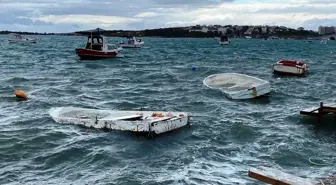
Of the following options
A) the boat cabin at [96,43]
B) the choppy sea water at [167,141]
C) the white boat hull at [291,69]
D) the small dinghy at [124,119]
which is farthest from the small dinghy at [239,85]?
the boat cabin at [96,43]

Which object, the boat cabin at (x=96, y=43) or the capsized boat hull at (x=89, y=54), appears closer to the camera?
the capsized boat hull at (x=89, y=54)

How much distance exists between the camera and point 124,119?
2091cm

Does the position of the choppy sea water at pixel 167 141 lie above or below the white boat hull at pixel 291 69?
below

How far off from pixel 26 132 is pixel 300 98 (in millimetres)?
19976

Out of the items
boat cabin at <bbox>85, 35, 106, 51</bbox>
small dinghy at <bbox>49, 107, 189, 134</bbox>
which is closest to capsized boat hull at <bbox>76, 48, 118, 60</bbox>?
boat cabin at <bbox>85, 35, 106, 51</bbox>

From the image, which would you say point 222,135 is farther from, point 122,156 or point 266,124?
point 122,156

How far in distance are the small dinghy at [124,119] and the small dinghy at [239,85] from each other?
9268 mm

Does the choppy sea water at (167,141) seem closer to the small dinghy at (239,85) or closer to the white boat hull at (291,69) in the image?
the small dinghy at (239,85)

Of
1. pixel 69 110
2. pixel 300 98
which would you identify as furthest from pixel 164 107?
pixel 300 98

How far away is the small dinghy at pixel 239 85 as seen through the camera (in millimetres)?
30312

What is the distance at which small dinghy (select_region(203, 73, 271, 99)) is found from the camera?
30.3 metres

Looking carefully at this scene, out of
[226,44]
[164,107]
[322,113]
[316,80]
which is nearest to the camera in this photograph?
[322,113]

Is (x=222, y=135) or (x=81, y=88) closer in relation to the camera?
(x=222, y=135)

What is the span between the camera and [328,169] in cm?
1588
